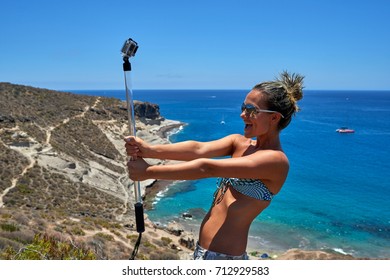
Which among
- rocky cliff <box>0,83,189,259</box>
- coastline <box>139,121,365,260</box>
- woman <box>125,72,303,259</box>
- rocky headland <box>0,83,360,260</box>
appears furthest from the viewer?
coastline <box>139,121,365,260</box>

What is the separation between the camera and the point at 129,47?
2611 millimetres

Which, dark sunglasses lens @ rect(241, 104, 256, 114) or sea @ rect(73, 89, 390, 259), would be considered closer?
dark sunglasses lens @ rect(241, 104, 256, 114)

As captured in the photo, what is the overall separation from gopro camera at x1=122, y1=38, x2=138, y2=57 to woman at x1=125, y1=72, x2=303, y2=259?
2.04 feet

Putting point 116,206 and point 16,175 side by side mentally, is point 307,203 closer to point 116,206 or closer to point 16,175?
point 116,206

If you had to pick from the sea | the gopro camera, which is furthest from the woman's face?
the sea

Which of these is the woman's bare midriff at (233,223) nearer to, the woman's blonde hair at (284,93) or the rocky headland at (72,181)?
the woman's blonde hair at (284,93)

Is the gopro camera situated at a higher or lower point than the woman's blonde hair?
higher

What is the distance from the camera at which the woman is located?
235 cm

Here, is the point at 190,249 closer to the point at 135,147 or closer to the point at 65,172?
the point at 65,172

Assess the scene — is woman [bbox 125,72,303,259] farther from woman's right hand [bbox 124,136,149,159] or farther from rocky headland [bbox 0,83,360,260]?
rocky headland [bbox 0,83,360,260]

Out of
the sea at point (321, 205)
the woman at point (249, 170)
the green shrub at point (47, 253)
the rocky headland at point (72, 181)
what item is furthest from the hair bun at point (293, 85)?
the sea at point (321, 205)

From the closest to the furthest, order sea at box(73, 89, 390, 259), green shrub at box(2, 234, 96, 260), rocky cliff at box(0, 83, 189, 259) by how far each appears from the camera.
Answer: green shrub at box(2, 234, 96, 260) < rocky cliff at box(0, 83, 189, 259) < sea at box(73, 89, 390, 259)
